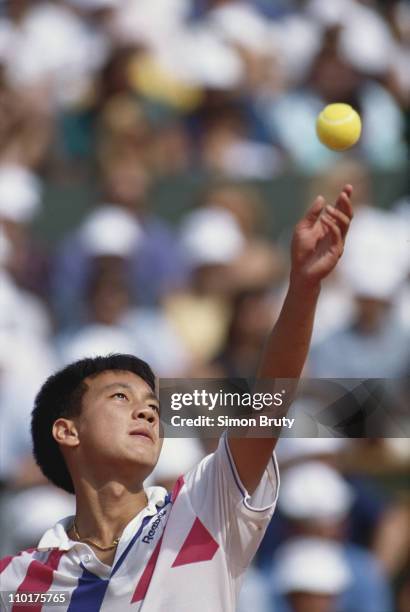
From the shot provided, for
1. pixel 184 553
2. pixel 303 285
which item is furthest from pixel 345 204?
pixel 184 553

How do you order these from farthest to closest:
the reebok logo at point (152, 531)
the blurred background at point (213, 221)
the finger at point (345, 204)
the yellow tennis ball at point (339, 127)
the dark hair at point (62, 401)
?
the blurred background at point (213, 221) < the yellow tennis ball at point (339, 127) < the dark hair at point (62, 401) < the reebok logo at point (152, 531) < the finger at point (345, 204)

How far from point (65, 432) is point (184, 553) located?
1.62ft

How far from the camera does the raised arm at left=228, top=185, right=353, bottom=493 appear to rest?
2.45m

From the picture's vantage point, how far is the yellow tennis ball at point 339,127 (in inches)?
116

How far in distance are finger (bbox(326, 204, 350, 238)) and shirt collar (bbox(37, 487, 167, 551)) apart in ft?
2.59

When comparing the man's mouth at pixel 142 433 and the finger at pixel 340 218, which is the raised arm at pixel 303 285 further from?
the man's mouth at pixel 142 433

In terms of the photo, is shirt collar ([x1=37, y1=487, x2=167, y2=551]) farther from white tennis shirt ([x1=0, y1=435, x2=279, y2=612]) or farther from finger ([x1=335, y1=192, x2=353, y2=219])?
Result: finger ([x1=335, y1=192, x2=353, y2=219])

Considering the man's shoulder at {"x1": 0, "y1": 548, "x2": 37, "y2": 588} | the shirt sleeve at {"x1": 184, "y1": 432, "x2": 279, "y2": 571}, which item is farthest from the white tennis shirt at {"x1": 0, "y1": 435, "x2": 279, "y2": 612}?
the man's shoulder at {"x1": 0, "y1": 548, "x2": 37, "y2": 588}

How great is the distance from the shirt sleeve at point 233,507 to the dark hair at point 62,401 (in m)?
0.36

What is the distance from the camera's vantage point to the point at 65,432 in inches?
111

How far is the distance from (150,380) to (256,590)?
2311 mm

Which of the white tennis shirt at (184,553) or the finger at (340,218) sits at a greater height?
the finger at (340,218)

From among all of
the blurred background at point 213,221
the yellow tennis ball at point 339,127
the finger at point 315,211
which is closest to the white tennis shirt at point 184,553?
the finger at point 315,211

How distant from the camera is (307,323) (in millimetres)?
2461
